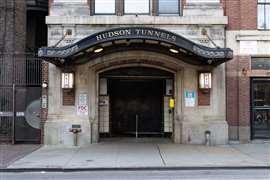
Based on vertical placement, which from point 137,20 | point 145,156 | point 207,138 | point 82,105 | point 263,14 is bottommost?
point 145,156

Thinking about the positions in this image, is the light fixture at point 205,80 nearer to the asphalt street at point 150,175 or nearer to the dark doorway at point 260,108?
the dark doorway at point 260,108

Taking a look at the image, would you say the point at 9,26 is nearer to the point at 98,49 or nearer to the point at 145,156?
the point at 98,49

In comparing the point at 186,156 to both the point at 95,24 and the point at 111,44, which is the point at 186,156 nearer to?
the point at 111,44

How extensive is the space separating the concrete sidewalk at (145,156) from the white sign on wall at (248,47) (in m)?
4.01

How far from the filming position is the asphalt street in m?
10.4

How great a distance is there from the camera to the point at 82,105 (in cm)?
1647

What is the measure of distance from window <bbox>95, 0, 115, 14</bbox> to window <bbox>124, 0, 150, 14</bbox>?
59cm

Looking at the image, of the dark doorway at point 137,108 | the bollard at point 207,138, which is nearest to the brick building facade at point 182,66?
the bollard at point 207,138

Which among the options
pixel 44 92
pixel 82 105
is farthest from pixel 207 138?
pixel 44 92

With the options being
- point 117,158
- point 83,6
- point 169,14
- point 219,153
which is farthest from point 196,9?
point 117,158

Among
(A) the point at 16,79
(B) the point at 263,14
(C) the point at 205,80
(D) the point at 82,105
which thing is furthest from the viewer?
(A) the point at 16,79

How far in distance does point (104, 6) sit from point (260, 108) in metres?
8.18

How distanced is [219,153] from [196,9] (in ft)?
20.8

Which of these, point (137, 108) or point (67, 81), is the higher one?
point (67, 81)
